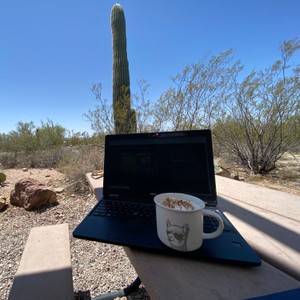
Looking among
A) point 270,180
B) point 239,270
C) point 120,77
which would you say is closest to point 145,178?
point 239,270

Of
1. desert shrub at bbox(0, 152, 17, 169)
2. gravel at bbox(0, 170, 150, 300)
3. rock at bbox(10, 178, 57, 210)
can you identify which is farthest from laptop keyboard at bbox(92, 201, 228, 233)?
desert shrub at bbox(0, 152, 17, 169)

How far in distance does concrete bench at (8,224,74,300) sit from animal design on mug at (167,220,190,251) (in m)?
0.49

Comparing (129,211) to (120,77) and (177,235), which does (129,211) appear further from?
(120,77)

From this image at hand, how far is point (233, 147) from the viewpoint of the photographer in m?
4.19

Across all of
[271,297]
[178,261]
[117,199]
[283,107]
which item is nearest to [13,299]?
[117,199]

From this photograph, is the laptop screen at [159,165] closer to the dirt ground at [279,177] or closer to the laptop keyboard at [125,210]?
the laptop keyboard at [125,210]

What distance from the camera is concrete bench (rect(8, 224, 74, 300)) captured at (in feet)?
2.13

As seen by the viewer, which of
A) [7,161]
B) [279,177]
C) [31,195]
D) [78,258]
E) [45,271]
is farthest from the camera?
[7,161]

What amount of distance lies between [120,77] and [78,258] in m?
3.95

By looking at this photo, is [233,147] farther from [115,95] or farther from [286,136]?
[115,95]

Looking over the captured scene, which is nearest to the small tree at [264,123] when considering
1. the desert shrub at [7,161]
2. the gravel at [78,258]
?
the gravel at [78,258]

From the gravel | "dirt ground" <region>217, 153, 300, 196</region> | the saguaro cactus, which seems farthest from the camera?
the saguaro cactus

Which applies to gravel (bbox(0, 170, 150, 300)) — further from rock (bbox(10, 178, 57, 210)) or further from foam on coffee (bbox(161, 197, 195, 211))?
foam on coffee (bbox(161, 197, 195, 211))

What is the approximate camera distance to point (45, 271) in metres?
0.75
